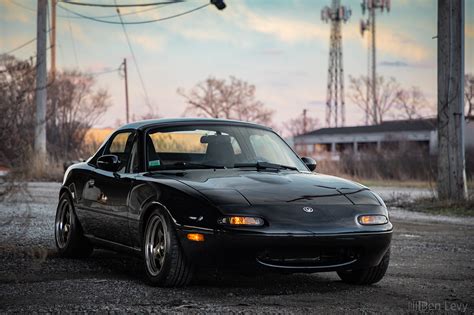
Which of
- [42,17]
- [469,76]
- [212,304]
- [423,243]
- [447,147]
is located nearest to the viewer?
[212,304]

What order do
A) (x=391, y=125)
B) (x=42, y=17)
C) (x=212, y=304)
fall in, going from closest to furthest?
(x=212, y=304), (x=42, y=17), (x=391, y=125)

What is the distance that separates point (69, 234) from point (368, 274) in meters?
3.40

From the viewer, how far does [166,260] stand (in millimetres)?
6762

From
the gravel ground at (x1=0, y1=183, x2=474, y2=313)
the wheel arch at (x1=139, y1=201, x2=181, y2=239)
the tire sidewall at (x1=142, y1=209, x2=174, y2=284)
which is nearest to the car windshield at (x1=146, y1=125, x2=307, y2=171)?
the wheel arch at (x1=139, y1=201, x2=181, y2=239)

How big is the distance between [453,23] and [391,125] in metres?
54.3

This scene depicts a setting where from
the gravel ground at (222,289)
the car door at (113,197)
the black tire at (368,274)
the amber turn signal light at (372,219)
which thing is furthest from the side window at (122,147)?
the amber turn signal light at (372,219)

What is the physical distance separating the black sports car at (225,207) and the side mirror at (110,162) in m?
0.01

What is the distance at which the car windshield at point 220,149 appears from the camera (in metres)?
7.92

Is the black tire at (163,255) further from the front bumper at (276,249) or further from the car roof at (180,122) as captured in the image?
the car roof at (180,122)

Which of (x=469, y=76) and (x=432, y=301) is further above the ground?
(x=469, y=76)

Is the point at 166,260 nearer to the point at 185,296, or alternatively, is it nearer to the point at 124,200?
the point at 185,296

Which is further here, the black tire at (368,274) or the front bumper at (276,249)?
the black tire at (368,274)

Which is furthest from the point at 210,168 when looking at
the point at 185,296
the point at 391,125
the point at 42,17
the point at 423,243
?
the point at 391,125

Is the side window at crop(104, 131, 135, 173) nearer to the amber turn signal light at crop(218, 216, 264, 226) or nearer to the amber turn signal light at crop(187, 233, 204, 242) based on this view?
the amber turn signal light at crop(187, 233, 204, 242)
